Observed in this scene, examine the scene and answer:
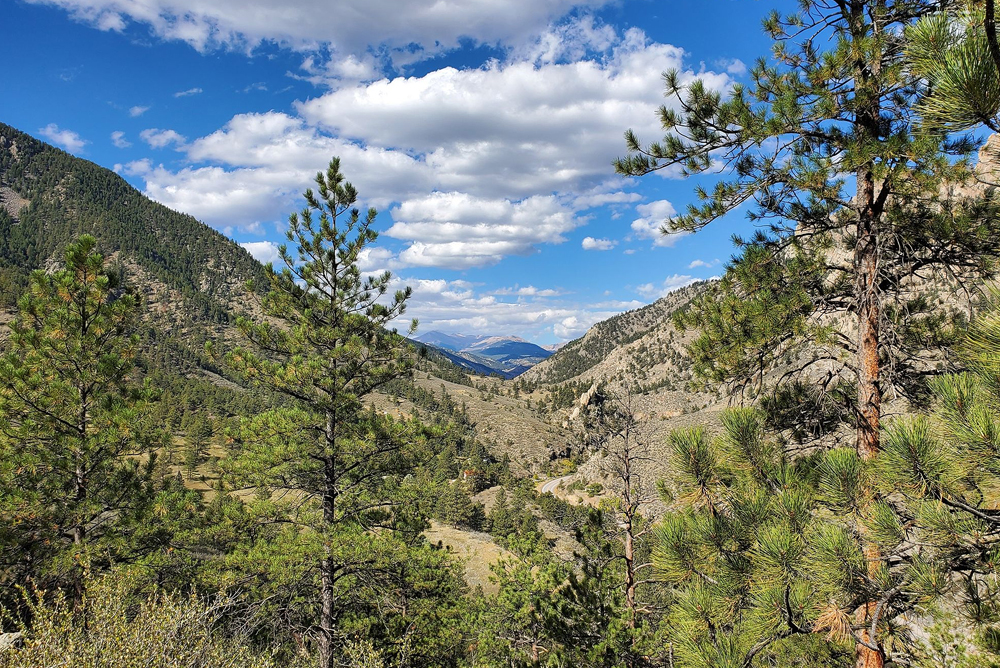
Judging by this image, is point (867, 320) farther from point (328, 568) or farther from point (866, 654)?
point (328, 568)

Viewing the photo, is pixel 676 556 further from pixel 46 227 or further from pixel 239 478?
pixel 46 227

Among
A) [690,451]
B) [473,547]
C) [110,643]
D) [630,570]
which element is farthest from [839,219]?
[473,547]

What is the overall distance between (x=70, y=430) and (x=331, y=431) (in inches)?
201

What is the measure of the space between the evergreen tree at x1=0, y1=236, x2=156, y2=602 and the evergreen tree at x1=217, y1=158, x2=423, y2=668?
7.19 ft

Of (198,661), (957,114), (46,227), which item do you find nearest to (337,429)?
(198,661)

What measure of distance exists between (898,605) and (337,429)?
35.5 feet

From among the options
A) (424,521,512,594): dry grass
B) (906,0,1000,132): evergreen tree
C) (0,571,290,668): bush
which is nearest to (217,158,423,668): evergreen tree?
(0,571,290,668): bush

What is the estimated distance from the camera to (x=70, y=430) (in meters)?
9.55

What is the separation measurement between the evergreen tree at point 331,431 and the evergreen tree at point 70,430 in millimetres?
2193

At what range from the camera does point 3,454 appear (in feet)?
28.7

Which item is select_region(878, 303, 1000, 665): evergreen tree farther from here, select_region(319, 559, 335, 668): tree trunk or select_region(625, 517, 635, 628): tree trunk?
select_region(319, 559, 335, 668): tree trunk

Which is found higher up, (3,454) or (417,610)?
(3,454)

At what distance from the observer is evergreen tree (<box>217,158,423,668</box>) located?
10.5 metres

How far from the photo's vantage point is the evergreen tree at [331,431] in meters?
10.5
